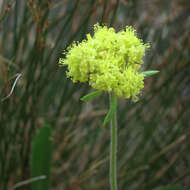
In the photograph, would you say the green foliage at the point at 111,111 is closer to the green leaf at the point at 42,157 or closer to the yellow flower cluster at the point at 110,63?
the yellow flower cluster at the point at 110,63

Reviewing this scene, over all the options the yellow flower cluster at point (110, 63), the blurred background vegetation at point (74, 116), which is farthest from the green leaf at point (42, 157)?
the yellow flower cluster at point (110, 63)

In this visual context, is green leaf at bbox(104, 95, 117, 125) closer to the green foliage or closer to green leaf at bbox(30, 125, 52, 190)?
the green foliage

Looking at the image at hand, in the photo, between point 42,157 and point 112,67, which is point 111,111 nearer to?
point 112,67

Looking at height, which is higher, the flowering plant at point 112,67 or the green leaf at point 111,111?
the flowering plant at point 112,67

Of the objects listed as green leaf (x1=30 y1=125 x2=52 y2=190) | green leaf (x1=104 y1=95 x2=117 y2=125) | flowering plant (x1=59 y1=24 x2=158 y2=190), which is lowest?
green leaf (x1=30 y1=125 x2=52 y2=190)

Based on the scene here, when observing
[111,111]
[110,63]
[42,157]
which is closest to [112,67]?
[110,63]

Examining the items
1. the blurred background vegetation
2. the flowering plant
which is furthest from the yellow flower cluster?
the blurred background vegetation
